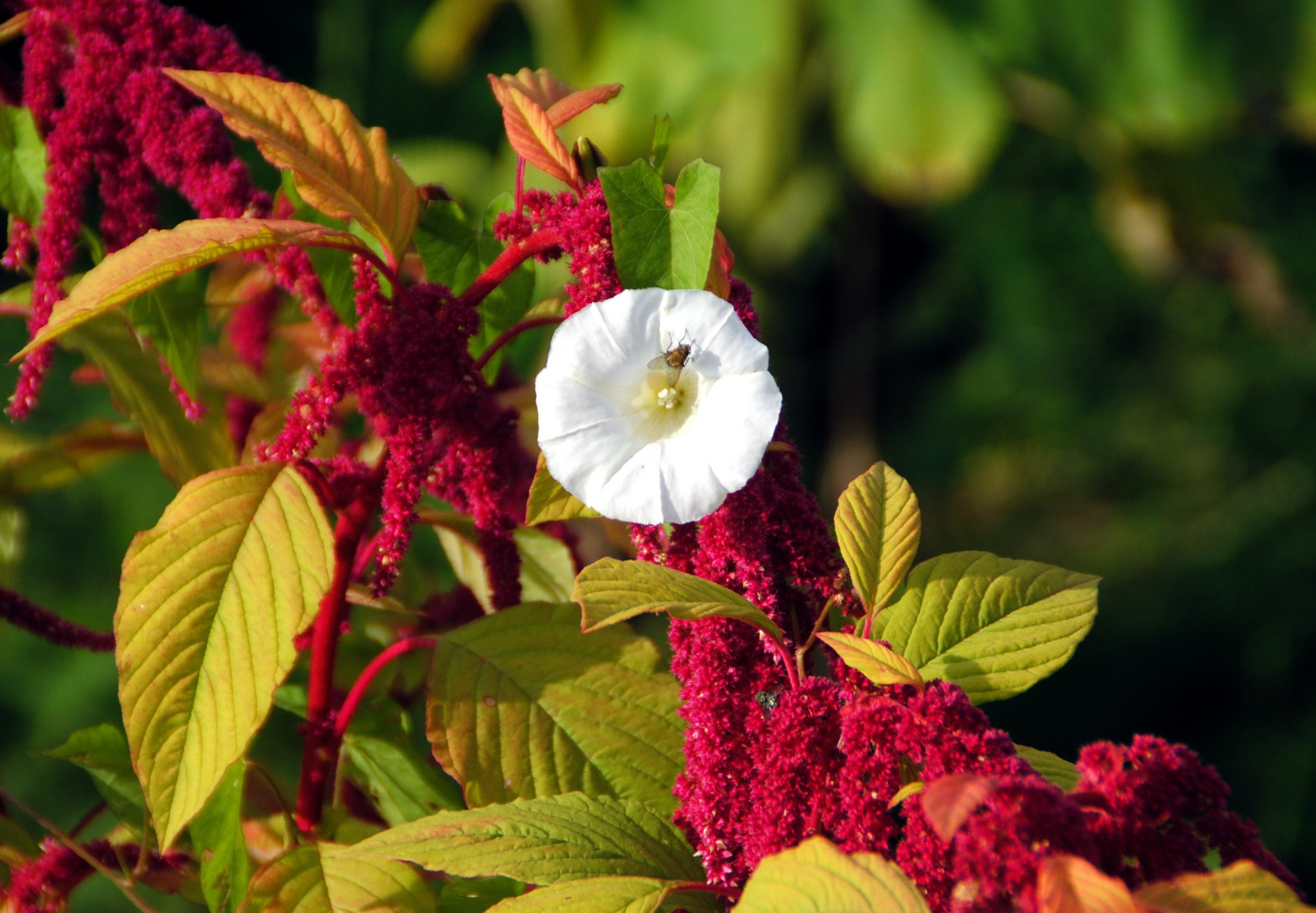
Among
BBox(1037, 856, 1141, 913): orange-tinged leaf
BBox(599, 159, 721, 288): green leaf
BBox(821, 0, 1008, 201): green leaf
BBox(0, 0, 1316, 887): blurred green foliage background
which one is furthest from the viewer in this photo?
BBox(0, 0, 1316, 887): blurred green foliage background

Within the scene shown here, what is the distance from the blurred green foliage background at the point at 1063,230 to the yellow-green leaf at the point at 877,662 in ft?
9.67

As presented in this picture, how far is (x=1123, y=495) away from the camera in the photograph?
4.01 m

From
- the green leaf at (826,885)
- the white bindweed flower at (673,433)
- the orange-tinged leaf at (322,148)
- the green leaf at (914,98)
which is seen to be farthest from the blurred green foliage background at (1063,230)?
the green leaf at (826,885)

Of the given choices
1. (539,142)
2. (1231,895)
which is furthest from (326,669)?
(1231,895)

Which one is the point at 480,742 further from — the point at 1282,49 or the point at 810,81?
the point at 810,81

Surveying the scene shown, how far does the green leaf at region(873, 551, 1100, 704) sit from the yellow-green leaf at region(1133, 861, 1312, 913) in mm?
116

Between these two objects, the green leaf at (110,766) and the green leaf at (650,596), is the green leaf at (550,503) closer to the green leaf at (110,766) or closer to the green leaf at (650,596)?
the green leaf at (650,596)

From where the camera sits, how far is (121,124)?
0.47m

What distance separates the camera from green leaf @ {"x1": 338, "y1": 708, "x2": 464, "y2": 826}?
50 cm

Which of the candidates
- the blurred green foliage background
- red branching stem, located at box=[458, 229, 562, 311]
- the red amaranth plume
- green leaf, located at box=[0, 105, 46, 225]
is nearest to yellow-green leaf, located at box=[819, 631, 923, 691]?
red branching stem, located at box=[458, 229, 562, 311]

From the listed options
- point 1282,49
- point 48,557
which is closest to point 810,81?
point 1282,49

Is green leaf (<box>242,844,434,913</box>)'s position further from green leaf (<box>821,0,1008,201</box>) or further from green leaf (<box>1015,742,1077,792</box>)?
green leaf (<box>821,0,1008,201</box>)

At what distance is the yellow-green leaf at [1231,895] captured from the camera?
27 cm

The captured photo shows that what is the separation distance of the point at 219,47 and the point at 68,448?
256 mm
